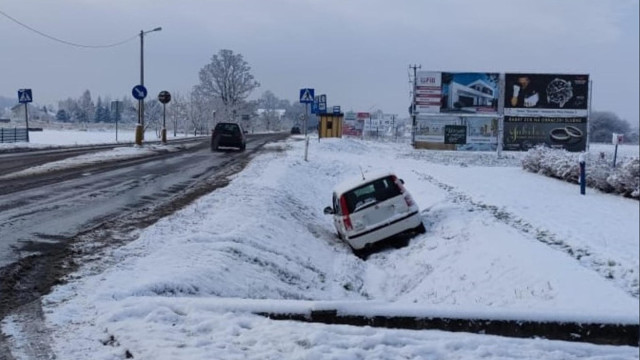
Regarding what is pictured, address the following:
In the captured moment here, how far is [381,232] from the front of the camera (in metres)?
11.9

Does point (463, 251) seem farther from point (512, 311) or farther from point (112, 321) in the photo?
point (112, 321)

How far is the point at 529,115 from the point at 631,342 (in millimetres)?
39608

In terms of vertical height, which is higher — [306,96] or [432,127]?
[306,96]

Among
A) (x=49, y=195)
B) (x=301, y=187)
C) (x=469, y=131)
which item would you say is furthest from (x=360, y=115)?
(x=49, y=195)

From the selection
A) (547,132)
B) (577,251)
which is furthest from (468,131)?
(577,251)

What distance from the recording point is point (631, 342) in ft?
13.5

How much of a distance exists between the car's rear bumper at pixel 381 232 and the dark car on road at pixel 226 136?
24.5 metres

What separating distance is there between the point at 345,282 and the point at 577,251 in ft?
17.6

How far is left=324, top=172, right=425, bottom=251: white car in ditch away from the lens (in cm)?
1188

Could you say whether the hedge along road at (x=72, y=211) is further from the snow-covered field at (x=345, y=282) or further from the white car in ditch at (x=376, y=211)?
Result: the white car in ditch at (x=376, y=211)

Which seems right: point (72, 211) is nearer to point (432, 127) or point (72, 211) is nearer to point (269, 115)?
point (432, 127)

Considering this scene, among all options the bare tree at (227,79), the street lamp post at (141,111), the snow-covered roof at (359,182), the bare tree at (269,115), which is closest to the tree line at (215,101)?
the bare tree at (227,79)

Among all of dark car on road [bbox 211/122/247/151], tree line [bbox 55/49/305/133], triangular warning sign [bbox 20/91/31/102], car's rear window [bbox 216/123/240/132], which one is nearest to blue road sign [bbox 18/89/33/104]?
triangular warning sign [bbox 20/91/31/102]

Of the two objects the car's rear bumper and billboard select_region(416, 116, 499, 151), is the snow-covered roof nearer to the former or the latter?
the car's rear bumper
